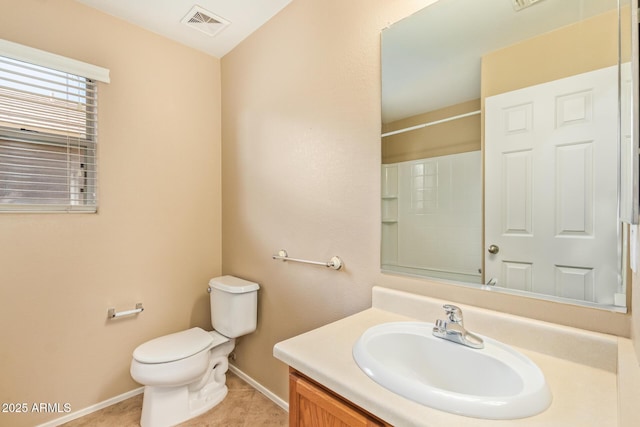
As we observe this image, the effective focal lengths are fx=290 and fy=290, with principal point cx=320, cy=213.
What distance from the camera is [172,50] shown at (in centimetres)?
211

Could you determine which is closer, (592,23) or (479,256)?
(592,23)

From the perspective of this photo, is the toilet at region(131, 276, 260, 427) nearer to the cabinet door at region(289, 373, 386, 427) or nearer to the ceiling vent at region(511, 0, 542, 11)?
the cabinet door at region(289, 373, 386, 427)

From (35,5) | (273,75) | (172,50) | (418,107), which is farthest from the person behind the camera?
(172,50)

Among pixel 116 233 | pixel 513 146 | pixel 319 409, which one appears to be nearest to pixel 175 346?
pixel 116 233

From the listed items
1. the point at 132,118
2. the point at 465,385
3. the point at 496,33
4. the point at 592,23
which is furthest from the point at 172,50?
the point at 465,385

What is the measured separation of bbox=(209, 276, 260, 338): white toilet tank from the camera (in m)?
1.89

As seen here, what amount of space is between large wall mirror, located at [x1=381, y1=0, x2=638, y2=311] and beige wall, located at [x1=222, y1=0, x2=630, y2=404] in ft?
0.23

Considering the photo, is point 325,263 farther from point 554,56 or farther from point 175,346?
point 554,56

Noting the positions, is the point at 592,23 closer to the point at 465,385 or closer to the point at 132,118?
the point at 465,385

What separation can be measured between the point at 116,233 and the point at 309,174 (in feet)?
4.34

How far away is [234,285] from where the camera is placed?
6.33 ft

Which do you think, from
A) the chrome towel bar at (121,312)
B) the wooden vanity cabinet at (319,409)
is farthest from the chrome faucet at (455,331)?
the chrome towel bar at (121,312)

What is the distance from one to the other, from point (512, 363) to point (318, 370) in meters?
0.53

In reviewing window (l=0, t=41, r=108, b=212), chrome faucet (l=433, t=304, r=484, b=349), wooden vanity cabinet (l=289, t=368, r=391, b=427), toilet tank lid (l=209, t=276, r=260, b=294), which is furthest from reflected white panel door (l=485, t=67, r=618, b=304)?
window (l=0, t=41, r=108, b=212)
